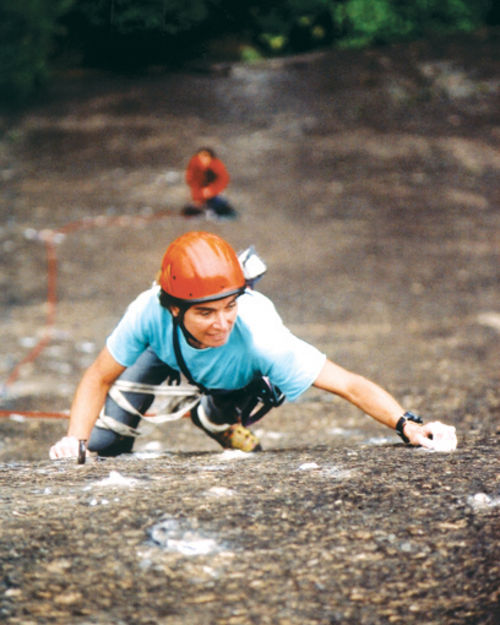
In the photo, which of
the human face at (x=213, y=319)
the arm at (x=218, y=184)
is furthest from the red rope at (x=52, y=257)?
the human face at (x=213, y=319)

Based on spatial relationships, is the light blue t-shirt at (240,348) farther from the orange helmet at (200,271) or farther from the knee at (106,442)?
the knee at (106,442)

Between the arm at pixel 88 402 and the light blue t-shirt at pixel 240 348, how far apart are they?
0.08 meters

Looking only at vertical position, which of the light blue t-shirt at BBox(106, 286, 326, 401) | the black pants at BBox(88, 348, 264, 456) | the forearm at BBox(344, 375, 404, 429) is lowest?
the black pants at BBox(88, 348, 264, 456)

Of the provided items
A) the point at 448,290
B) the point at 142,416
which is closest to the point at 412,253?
the point at 448,290

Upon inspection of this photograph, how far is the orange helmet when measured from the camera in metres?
3.17

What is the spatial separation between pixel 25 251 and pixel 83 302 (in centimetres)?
213

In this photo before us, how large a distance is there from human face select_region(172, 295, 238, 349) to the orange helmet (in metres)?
0.05

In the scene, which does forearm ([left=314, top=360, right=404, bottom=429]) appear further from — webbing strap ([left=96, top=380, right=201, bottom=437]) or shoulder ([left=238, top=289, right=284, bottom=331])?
webbing strap ([left=96, top=380, right=201, bottom=437])

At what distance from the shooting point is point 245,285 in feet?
10.8

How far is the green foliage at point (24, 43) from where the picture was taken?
15.7 meters

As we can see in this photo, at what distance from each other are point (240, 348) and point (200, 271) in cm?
47

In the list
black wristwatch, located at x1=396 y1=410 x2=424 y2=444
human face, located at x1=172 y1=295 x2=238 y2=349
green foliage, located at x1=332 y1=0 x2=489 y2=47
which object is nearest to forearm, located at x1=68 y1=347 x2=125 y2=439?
human face, located at x1=172 y1=295 x2=238 y2=349

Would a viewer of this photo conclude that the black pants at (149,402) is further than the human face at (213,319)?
Yes

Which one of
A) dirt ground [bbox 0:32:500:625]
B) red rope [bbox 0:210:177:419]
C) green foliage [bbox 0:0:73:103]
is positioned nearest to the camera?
dirt ground [bbox 0:32:500:625]
